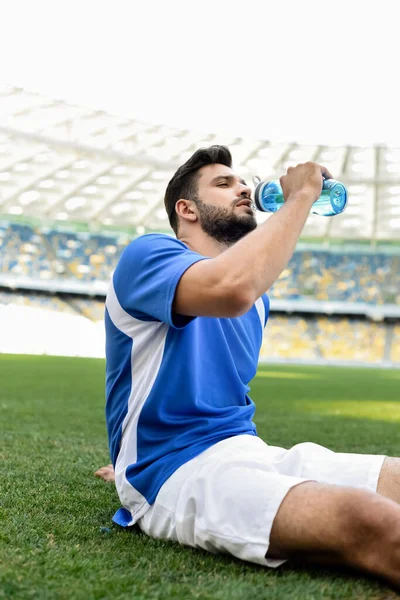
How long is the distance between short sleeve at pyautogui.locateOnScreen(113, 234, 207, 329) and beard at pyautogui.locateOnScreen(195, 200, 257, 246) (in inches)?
10.3

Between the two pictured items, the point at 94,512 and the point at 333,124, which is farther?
the point at 333,124

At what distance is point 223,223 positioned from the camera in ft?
8.00

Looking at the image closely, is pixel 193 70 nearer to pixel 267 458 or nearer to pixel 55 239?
pixel 55 239

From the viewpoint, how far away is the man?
188 centimetres

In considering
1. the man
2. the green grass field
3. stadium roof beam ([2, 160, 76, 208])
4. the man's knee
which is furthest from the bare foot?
stadium roof beam ([2, 160, 76, 208])

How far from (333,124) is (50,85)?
460 inches

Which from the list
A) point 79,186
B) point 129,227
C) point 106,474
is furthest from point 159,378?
point 129,227

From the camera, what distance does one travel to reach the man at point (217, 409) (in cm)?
188

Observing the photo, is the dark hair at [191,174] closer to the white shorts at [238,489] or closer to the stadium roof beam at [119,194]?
the white shorts at [238,489]

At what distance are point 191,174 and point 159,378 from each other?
31.9 inches

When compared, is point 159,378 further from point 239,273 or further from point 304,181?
point 304,181

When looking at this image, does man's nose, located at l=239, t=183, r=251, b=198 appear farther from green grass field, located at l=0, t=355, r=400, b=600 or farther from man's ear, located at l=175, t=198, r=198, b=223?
green grass field, located at l=0, t=355, r=400, b=600

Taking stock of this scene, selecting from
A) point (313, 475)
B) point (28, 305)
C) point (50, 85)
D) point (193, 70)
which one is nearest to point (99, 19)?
point (50, 85)

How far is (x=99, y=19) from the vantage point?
23656 millimetres
